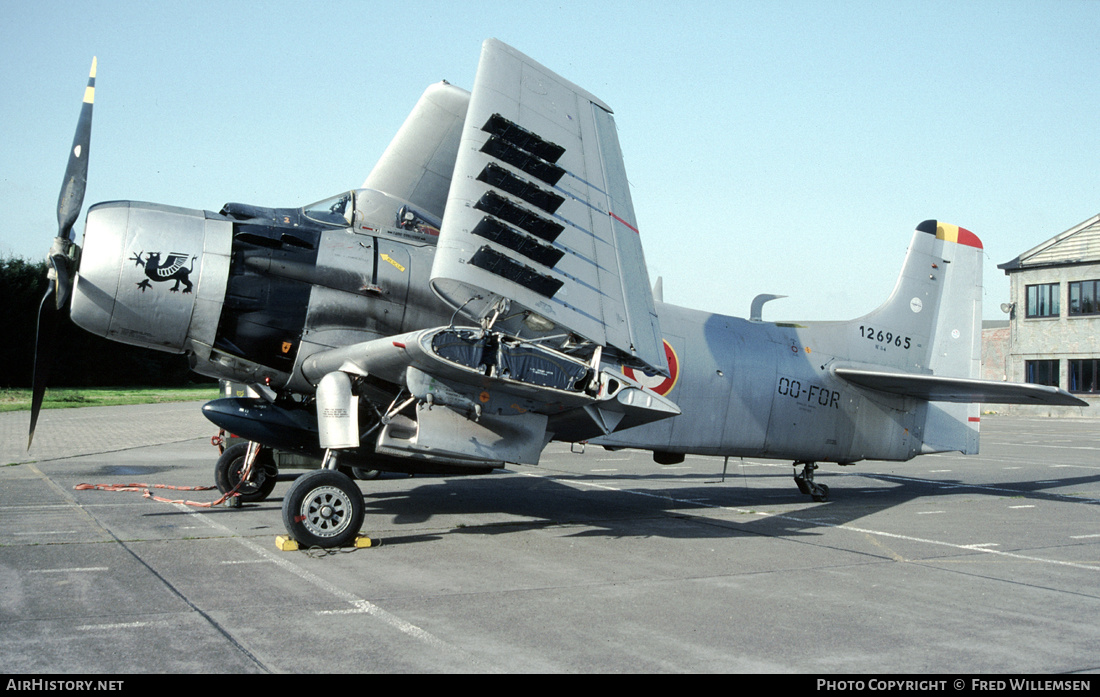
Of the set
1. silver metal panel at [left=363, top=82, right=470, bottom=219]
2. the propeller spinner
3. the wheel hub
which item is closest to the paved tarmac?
the wheel hub

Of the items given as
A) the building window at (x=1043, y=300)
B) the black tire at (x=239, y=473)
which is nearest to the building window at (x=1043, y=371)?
the building window at (x=1043, y=300)

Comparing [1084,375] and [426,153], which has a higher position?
[1084,375]

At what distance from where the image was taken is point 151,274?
8211 millimetres

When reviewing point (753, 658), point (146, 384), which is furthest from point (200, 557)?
point (146, 384)

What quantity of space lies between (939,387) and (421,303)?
7.28 metres

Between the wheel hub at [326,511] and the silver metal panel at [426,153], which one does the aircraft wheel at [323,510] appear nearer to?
the wheel hub at [326,511]

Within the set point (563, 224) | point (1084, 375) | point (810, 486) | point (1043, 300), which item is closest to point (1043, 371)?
point (1084, 375)

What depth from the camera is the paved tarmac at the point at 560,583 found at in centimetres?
474

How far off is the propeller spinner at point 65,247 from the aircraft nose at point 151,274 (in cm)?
15

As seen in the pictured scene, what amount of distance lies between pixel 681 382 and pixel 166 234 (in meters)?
5.89

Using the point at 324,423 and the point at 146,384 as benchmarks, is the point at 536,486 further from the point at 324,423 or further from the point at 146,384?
the point at 146,384

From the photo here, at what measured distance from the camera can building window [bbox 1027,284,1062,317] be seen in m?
45.7

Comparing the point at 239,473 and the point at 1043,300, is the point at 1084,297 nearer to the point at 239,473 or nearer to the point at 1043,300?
the point at 1043,300

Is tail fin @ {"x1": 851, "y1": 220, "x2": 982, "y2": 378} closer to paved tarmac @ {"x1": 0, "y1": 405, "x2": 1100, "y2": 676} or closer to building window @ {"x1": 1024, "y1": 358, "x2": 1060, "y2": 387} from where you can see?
paved tarmac @ {"x1": 0, "y1": 405, "x2": 1100, "y2": 676}
